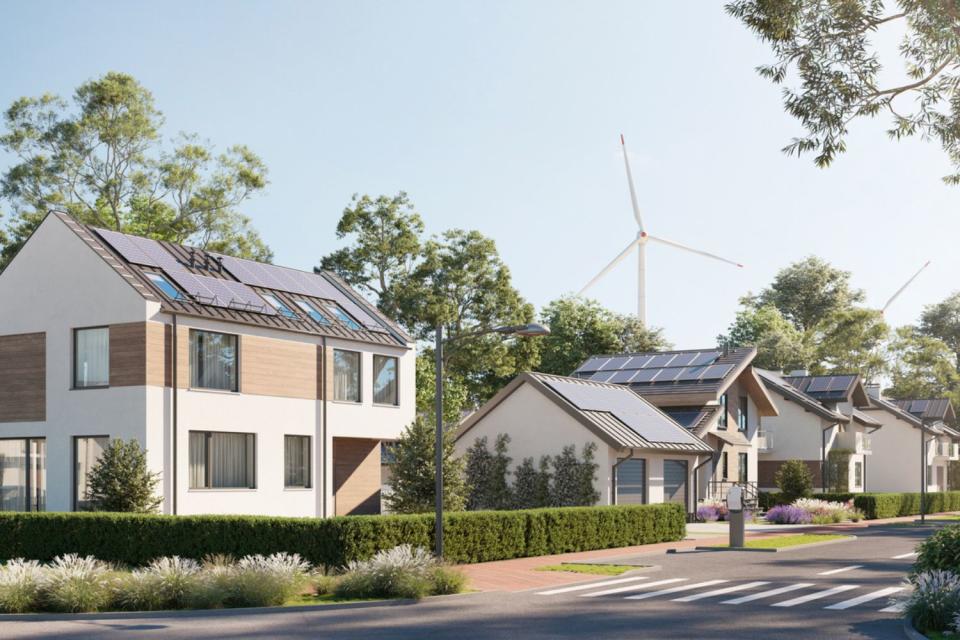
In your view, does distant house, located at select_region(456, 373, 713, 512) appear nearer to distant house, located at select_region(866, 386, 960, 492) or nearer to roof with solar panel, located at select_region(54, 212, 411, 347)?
roof with solar panel, located at select_region(54, 212, 411, 347)

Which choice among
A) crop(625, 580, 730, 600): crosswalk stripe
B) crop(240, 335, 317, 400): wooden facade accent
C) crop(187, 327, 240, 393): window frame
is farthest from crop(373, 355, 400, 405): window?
crop(625, 580, 730, 600): crosswalk stripe

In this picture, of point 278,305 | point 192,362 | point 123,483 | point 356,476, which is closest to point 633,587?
point 123,483

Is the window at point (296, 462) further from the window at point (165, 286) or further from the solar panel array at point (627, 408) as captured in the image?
the solar panel array at point (627, 408)

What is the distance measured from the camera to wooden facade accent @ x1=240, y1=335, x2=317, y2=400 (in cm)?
3272

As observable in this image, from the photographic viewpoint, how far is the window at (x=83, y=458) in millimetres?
30188

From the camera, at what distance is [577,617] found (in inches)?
669

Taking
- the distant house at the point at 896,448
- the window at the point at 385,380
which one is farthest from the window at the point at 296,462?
the distant house at the point at 896,448

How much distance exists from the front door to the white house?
13149 mm

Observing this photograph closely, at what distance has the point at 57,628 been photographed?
1585 cm

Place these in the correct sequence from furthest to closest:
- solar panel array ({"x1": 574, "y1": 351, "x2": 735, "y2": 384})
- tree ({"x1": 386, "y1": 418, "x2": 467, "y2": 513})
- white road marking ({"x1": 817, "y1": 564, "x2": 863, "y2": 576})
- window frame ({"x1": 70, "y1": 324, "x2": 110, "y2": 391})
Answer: solar panel array ({"x1": 574, "y1": 351, "x2": 735, "y2": 384})
window frame ({"x1": 70, "y1": 324, "x2": 110, "y2": 391})
tree ({"x1": 386, "y1": 418, "x2": 467, "y2": 513})
white road marking ({"x1": 817, "y1": 564, "x2": 863, "y2": 576})

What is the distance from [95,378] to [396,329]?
38.1ft

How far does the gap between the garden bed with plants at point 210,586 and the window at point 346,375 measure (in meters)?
16.6

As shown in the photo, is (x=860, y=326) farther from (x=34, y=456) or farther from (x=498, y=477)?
(x=34, y=456)

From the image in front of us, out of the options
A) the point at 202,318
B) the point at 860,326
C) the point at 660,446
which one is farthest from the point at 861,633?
the point at 860,326
